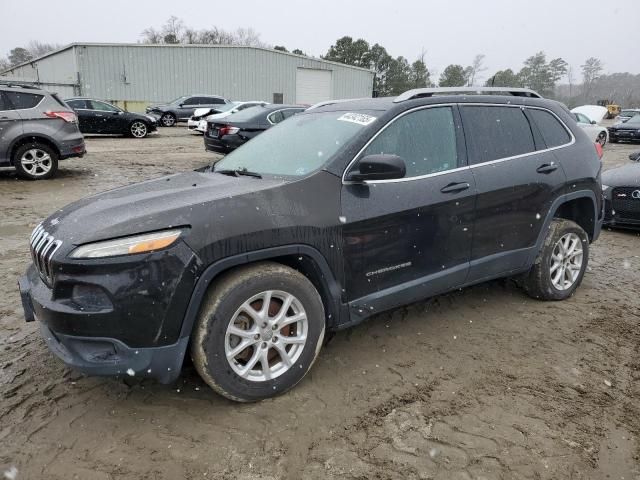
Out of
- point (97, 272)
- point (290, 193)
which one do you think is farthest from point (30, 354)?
point (290, 193)

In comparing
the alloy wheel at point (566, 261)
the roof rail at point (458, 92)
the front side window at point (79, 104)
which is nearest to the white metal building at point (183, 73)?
the front side window at point (79, 104)

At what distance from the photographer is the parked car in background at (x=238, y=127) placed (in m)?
10.6

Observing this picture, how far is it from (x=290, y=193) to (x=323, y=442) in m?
1.31

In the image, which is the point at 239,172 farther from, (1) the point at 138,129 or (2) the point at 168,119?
(2) the point at 168,119

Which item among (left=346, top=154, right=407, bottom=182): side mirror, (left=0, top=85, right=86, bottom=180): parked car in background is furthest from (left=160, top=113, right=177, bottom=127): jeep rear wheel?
(left=346, top=154, right=407, bottom=182): side mirror

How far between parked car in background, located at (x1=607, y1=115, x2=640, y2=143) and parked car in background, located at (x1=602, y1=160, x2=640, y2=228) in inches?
667

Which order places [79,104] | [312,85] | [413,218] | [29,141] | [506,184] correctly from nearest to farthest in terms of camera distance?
[413,218] < [506,184] < [29,141] < [79,104] < [312,85]

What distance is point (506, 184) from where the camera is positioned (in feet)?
11.6

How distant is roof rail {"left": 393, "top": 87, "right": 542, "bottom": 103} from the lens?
3.39 m

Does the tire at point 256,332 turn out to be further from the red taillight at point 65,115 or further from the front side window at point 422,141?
the red taillight at point 65,115

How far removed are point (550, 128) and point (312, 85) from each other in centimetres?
3629

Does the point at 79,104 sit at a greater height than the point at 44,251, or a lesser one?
greater

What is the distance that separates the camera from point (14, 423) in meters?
2.50

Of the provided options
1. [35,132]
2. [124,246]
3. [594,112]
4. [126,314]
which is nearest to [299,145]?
[124,246]
